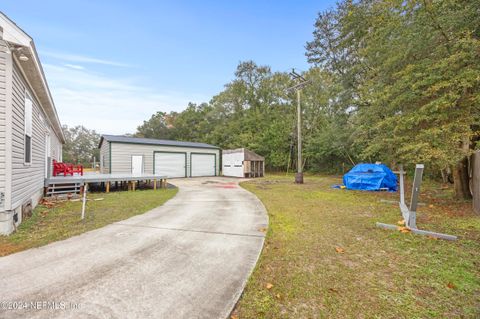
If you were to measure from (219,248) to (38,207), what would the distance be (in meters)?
6.09

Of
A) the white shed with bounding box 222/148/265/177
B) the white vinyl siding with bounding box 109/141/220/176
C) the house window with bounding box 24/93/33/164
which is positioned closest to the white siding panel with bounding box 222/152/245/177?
the white shed with bounding box 222/148/265/177

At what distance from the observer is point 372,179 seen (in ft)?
33.0

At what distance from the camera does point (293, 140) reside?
76.6 feet

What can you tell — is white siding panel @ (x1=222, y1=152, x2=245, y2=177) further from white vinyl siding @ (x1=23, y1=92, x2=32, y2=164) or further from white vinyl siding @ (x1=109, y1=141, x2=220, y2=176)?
white vinyl siding @ (x1=23, y1=92, x2=32, y2=164)

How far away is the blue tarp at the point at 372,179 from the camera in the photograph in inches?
390

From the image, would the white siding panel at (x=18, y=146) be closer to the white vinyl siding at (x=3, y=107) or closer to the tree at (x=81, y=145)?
the white vinyl siding at (x=3, y=107)

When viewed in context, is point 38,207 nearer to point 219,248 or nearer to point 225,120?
point 219,248

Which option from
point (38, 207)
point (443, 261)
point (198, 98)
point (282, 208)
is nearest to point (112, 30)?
point (38, 207)

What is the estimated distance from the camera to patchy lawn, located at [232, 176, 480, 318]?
1943 millimetres

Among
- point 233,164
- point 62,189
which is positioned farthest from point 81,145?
point 62,189

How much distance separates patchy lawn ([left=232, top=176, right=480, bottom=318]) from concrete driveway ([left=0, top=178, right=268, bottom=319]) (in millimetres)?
335

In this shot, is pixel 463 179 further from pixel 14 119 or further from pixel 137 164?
pixel 137 164

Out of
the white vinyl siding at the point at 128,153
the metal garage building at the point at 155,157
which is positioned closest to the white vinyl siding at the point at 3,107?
the metal garage building at the point at 155,157

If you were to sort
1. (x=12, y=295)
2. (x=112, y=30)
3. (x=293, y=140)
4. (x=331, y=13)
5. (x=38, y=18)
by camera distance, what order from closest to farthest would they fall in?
(x=12, y=295)
(x=38, y=18)
(x=112, y=30)
(x=331, y=13)
(x=293, y=140)
